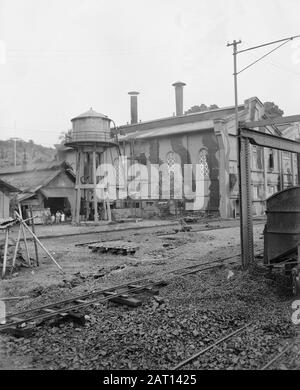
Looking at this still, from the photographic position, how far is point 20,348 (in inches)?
224

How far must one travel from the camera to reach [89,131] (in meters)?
30.5

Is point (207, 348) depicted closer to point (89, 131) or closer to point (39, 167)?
point (89, 131)

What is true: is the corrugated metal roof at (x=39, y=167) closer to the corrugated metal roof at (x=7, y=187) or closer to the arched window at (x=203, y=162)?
the corrugated metal roof at (x=7, y=187)

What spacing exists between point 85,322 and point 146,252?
8.00 meters

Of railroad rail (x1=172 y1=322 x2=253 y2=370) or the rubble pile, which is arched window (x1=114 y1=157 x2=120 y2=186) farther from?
railroad rail (x1=172 y1=322 x2=253 y2=370)

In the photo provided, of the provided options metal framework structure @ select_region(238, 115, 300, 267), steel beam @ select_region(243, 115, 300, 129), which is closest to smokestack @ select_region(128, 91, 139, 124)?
steel beam @ select_region(243, 115, 300, 129)

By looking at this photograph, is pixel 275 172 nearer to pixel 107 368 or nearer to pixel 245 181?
pixel 245 181

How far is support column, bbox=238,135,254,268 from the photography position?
9547 millimetres

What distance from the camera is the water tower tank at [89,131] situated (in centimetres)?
3033

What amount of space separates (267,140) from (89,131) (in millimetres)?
22208

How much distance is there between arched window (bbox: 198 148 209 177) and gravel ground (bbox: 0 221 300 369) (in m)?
25.5

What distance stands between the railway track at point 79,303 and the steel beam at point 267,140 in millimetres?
3481

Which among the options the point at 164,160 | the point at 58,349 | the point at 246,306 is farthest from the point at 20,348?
the point at 164,160

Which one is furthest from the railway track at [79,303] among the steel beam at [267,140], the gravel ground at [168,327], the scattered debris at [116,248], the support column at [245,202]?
the scattered debris at [116,248]
